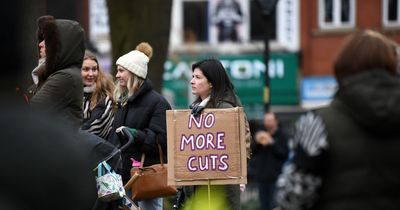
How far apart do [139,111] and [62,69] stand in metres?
2.24

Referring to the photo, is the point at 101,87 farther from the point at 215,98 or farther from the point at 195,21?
the point at 195,21

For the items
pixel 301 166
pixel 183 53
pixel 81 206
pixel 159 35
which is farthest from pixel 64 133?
pixel 183 53

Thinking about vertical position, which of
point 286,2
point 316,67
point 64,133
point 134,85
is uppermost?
point 64,133

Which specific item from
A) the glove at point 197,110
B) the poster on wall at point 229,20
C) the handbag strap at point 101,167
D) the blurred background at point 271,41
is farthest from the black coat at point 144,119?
the poster on wall at point 229,20

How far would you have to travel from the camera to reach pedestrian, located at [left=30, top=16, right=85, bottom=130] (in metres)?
6.56

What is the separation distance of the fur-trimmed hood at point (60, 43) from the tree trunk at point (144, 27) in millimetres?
7256

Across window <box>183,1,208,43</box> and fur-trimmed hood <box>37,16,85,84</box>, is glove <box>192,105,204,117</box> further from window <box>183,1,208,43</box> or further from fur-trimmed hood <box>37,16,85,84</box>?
window <box>183,1,208,43</box>

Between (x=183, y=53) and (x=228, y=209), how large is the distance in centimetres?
2369

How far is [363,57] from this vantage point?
458cm

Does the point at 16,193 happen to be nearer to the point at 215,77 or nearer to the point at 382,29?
the point at 215,77

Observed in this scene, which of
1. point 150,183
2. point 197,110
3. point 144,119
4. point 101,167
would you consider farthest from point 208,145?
point 101,167

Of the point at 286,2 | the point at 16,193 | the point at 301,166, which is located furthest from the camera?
the point at 286,2

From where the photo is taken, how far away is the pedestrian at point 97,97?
8.66 meters

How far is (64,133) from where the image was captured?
374 centimetres
